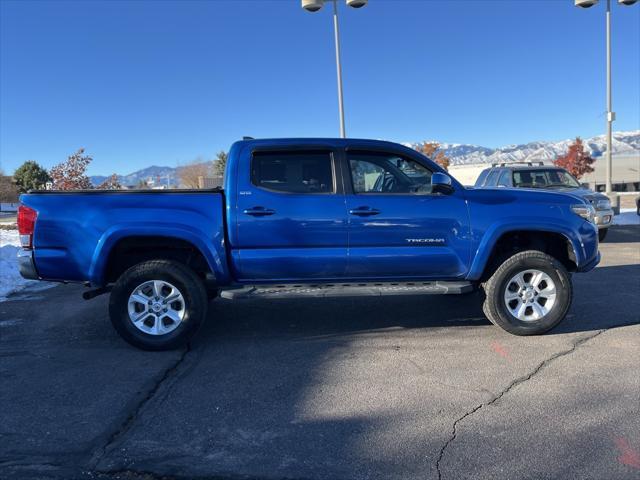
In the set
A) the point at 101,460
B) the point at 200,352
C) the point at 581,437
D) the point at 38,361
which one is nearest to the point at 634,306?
the point at 581,437

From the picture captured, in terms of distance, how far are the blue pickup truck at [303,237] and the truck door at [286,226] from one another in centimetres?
1

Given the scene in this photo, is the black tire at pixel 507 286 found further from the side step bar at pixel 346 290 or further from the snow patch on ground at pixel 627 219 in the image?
the snow patch on ground at pixel 627 219

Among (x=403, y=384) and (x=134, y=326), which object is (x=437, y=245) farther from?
(x=134, y=326)

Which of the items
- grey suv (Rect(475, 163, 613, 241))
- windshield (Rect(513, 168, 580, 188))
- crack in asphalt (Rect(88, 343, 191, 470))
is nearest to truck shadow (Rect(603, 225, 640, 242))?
grey suv (Rect(475, 163, 613, 241))

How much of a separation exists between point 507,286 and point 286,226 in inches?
90.6

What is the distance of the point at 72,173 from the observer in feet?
55.9

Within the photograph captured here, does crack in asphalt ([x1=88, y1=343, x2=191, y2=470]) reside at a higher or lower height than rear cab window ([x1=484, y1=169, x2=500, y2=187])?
lower

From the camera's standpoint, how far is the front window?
5.04m

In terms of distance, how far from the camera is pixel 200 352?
15.7 feet

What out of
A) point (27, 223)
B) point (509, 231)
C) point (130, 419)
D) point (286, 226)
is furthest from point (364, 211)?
point (27, 223)

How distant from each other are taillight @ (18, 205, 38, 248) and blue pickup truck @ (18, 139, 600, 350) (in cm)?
1

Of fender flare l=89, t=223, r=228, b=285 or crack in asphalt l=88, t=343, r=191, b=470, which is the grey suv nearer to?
fender flare l=89, t=223, r=228, b=285

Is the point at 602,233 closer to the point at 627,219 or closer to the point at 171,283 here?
the point at 627,219

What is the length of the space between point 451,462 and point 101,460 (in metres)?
2.03
